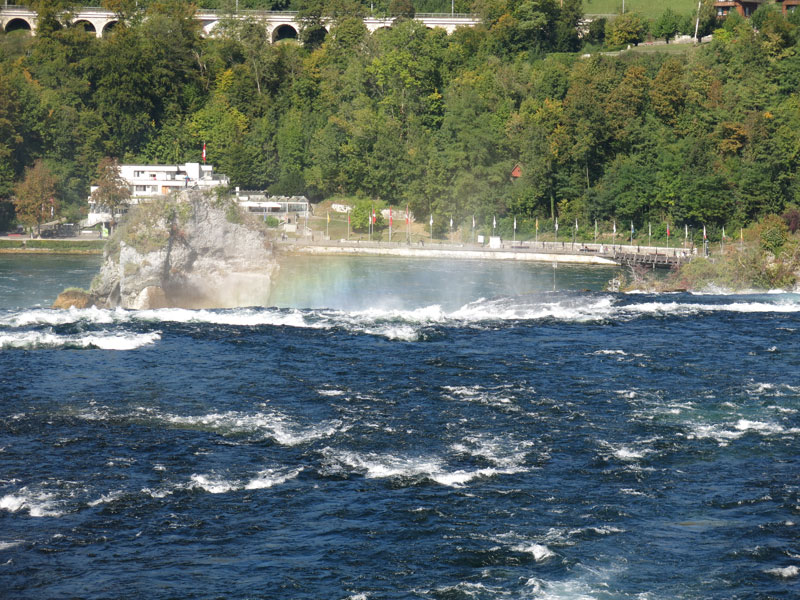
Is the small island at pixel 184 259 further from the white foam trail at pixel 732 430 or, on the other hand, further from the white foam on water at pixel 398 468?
the white foam trail at pixel 732 430

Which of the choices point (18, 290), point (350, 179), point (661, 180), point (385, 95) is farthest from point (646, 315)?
point (385, 95)

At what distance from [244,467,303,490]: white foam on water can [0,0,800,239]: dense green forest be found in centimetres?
10405

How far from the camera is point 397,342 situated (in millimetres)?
64438

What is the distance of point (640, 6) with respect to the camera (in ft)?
635

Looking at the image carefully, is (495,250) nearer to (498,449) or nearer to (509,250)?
(509,250)

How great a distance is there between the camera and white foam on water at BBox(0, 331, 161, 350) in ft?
203

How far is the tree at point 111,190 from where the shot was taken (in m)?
150

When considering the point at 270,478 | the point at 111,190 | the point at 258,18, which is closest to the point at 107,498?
the point at 270,478

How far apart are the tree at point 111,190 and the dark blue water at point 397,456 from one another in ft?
266

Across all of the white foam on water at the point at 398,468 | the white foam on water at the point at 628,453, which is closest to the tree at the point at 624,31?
the white foam on water at the point at 628,453

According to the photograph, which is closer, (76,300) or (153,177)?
(76,300)

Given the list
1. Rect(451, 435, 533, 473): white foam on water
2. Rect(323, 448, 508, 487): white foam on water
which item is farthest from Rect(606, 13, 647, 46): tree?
Rect(323, 448, 508, 487): white foam on water

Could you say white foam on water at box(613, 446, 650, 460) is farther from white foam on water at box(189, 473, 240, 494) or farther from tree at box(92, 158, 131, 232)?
tree at box(92, 158, 131, 232)

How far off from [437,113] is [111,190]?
51.8m
